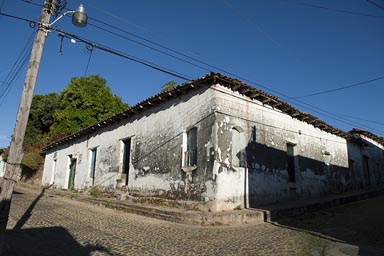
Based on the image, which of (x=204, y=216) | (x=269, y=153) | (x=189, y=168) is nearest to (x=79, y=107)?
(x=189, y=168)

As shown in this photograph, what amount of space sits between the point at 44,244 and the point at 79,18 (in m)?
5.09

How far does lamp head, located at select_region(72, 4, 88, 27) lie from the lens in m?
6.82

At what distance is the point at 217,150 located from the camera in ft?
33.0

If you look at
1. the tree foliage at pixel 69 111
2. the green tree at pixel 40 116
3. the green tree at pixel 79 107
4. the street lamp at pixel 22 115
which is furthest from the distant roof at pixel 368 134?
the green tree at pixel 40 116

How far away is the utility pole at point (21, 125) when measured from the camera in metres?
5.47

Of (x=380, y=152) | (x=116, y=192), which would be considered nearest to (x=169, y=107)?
(x=116, y=192)

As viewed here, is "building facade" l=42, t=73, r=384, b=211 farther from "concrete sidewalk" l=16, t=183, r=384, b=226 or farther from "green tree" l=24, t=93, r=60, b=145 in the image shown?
"green tree" l=24, t=93, r=60, b=145

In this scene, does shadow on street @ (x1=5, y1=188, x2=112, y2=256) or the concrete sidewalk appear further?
the concrete sidewalk

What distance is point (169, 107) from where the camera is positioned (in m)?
12.4

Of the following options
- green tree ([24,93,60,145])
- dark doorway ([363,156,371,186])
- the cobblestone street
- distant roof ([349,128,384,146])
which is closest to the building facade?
→ the cobblestone street

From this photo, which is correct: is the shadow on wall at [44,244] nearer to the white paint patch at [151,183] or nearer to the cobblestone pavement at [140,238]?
the cobblestone pavement at [140,238]

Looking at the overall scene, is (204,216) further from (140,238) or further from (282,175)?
(282,175)

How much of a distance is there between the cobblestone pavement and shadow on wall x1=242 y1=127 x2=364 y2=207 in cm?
274

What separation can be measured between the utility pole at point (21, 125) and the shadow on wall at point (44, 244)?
47cm
